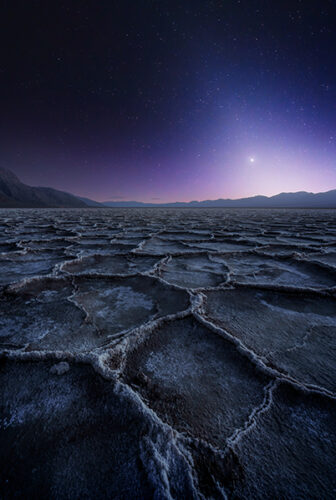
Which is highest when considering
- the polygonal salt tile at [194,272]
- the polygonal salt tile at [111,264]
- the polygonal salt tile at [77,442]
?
the polygonal salt tile at [77,442]

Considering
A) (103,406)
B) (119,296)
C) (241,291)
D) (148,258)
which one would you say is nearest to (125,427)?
(103,406)

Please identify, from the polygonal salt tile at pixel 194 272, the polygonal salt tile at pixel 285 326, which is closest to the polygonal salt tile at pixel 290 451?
the polygonal salt tile at pixel 285 326

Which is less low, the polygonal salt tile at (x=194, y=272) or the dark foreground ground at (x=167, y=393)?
the dark foreground ground at (x=167, y=393)

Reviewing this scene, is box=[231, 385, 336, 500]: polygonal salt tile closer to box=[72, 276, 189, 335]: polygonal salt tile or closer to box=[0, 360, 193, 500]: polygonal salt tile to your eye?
box=[0, 360, 193, 500]: polygonal salt tile

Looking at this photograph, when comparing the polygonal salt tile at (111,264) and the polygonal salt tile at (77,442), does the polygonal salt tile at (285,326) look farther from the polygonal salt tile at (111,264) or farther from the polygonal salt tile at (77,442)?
the polygonal salt tile at (111,264)

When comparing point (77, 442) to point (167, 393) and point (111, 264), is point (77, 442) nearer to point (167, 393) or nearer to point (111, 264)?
point (167, 393)

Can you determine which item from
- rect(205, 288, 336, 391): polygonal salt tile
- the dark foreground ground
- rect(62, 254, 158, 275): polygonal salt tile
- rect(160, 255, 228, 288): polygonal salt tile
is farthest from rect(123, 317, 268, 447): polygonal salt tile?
rect(62, 254, 158, 275): polygonal salt tile

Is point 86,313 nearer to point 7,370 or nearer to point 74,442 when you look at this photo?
point 7,370

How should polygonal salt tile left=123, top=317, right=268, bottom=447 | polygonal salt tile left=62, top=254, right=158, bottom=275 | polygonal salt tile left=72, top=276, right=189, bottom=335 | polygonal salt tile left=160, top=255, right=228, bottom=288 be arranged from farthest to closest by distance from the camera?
polygonal salt tile left=62, top=254, right=158, bottom=275 → polygonal salt tile left=160, top=255, right=228, bottom=288 → polygonal salt tile left=72, top=276, right=189, bottom=335 → polygonal salt tile left=123, top=317, right=268, bottom=447

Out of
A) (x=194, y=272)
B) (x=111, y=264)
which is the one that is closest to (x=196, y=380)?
(x=194, y=272)

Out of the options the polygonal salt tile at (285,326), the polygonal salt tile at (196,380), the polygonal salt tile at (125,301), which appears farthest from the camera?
the polygonal salt tile at (125,301)
